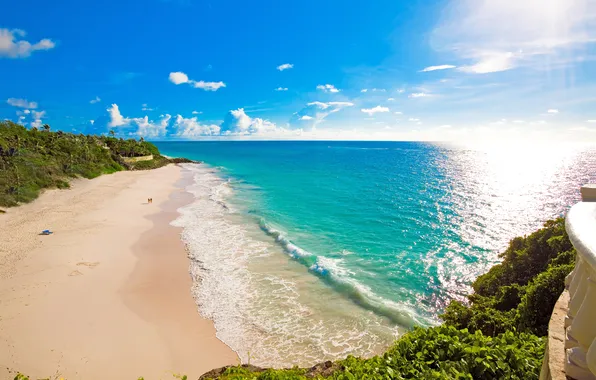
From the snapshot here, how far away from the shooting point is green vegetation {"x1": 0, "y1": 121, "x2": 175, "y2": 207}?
3551 centimetres

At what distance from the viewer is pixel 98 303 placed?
50.8ft

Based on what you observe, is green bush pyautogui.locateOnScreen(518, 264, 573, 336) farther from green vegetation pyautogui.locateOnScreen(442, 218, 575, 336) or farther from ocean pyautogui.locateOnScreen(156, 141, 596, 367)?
ocean pyautogui.locateOnScreen(156, 141, 596, 367)

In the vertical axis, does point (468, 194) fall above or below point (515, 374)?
below

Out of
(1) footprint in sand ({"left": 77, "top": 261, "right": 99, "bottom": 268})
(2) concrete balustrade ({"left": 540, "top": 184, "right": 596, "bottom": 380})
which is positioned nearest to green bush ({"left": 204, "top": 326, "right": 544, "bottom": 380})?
(2) concrete balustrade ({"left": 540, "top": 184, "right": 596, "bottom": 380})

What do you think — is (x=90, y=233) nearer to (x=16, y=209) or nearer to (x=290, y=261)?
(x=16, y=209)

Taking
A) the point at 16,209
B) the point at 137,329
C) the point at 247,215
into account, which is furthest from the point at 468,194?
the point at 16,209

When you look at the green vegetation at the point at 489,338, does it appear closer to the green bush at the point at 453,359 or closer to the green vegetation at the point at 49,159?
the green bush at the point at 453,359

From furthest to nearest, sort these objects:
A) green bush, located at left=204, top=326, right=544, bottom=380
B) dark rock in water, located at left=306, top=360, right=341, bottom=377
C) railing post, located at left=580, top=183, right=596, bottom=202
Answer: dark rock in water, located at left=306, top=360, right=341, bottom=377
green bush, located at left=204, top=326, right=544, bottom=380
railing post, located at left=580, top=183, right=596, bottom=202

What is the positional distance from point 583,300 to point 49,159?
6368 centimetres

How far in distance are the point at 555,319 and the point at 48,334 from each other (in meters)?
17.1

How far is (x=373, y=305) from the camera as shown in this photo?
52.8 feet

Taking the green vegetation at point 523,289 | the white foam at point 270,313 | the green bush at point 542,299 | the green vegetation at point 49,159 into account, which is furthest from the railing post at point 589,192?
the green vegetation at point 49,159

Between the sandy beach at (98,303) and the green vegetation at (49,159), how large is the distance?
9.11 meters

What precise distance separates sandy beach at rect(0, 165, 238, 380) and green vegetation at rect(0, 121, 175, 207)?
29.9 ft
